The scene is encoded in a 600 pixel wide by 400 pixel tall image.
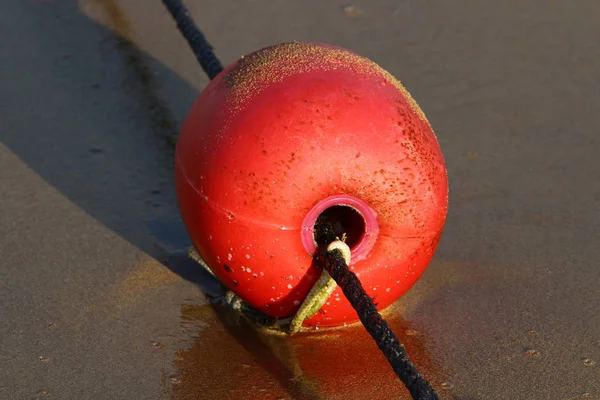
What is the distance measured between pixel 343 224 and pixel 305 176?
0.43 metres

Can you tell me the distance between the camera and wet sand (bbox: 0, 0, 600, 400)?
11.6 feet

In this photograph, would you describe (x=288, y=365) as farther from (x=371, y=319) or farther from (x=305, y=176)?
(x=305, y=176)

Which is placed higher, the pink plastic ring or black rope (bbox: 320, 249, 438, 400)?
the pink plastic ring

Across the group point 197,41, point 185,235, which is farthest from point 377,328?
point 197,41

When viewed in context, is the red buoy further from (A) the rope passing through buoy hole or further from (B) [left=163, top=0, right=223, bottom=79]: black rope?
(B) [left=163, top=0, right=223, bottom=79]: black rope

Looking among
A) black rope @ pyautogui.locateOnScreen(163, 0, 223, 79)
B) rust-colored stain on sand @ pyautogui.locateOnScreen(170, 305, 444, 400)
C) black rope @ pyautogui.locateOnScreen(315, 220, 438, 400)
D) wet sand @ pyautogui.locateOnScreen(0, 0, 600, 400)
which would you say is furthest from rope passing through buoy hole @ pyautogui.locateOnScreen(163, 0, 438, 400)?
black rope @ pyautogui.locateOnScreen(163, 0, 223, 79)

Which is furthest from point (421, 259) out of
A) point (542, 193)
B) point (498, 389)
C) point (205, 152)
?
point (542, 193)

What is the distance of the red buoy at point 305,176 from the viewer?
3.28 metres

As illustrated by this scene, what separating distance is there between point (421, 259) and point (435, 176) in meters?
0.32

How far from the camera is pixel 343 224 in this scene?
3.62 metres

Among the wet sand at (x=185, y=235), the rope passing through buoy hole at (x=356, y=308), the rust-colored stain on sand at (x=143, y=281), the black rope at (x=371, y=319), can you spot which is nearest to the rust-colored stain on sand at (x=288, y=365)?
the wet sand at (x=185, y=235)

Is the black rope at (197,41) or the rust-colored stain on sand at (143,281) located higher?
the black rope at (197,41)

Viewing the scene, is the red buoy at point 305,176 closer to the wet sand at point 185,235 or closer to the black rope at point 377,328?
the black rope at point 377,328

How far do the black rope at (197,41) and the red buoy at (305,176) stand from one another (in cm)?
116
